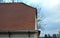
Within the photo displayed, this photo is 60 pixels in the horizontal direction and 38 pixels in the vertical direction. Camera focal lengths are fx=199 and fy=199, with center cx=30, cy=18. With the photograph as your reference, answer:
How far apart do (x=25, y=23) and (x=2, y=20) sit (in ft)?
8.11

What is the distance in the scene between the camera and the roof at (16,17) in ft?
64.6

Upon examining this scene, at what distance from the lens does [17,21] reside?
2016 centimetres

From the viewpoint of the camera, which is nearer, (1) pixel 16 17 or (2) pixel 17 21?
(2) pixel 17 21

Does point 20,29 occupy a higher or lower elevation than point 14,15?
lower

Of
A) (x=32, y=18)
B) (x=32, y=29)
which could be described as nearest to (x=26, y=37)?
(x=32, y=29)

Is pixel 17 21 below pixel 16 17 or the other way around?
below

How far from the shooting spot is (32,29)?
63.4 ft

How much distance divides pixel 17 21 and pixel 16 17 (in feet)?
1.90

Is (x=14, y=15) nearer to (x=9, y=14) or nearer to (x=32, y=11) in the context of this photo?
(x=9, y=14)

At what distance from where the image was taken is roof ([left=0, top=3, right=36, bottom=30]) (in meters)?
19.7

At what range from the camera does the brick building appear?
18359 mm

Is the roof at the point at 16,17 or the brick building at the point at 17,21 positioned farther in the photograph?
the roof at the point at 16,17

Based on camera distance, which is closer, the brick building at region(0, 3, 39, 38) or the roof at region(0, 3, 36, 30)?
the brick building at region(0, 3, 39, 38)

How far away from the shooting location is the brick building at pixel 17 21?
18.4 metres
